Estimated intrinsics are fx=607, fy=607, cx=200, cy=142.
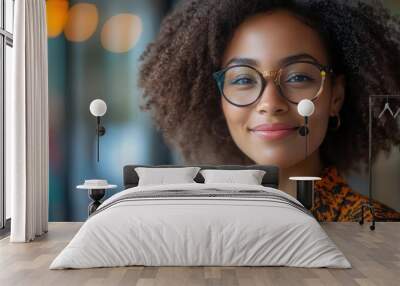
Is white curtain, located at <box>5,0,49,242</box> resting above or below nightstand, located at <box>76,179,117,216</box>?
above

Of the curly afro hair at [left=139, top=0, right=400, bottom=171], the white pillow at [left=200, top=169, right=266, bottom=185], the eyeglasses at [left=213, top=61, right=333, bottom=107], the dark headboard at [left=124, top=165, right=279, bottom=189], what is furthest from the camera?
the curly afro hair at [left=139, top=0, right=400, bottom=171]

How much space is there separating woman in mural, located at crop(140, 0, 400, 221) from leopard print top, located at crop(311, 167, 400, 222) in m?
0.01

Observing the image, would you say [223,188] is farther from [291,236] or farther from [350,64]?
[350,64]

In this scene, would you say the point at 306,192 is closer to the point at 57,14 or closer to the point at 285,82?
the point at 285,82

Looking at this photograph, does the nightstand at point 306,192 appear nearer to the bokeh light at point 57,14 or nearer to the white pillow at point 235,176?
the white pillow at point 235,176

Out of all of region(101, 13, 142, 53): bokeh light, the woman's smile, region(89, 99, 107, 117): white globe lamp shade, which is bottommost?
→ the woman's smile

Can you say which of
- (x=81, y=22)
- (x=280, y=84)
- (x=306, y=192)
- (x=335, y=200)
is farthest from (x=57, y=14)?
(x=335, y=200)

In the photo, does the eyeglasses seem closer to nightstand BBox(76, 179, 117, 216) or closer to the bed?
nightstand BBox(76, 179, 117, 216)

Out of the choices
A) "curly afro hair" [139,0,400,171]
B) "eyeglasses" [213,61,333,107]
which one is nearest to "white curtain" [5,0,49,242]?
"curly afro hair" [139,0,400,171]

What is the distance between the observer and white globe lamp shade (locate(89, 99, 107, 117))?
735 centimetres

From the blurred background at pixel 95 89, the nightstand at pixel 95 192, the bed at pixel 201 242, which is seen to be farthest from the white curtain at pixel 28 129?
the bed at pixel 201 242

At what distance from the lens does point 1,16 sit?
6750 millimetres

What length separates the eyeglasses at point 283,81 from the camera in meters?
7.45

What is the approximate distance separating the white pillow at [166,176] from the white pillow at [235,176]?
0.68ft
